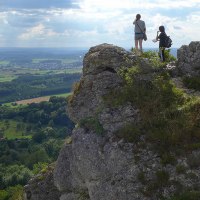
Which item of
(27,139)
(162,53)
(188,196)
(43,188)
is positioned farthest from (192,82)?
(27,139)

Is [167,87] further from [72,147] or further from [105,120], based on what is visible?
[72,147]

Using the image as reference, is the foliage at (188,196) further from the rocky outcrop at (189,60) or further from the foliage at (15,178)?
the foliage at (15,178)

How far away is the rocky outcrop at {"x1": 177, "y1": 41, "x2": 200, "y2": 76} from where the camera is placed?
19.7 meters

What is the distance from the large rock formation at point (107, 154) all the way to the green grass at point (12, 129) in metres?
114

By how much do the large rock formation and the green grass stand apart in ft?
373

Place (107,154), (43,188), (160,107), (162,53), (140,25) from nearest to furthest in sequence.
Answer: (107,154) → (160,107) → (43,188) → (162,53) → (140,25)

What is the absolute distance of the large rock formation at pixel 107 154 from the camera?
1430 centimetres

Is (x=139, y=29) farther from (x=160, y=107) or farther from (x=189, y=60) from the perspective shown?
(x=160, y=107)

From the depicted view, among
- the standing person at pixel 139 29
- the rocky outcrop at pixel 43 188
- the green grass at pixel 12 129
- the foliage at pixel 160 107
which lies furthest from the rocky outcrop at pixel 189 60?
the green grass at pixel 12 129

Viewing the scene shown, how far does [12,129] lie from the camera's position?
144250mm

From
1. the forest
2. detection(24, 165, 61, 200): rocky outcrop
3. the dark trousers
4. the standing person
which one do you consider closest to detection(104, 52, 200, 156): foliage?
the dark trousers

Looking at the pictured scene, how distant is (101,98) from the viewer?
1853cm

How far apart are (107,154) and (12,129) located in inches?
5242

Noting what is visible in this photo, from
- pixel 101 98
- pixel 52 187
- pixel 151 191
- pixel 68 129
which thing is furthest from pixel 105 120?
pixel 68 129
